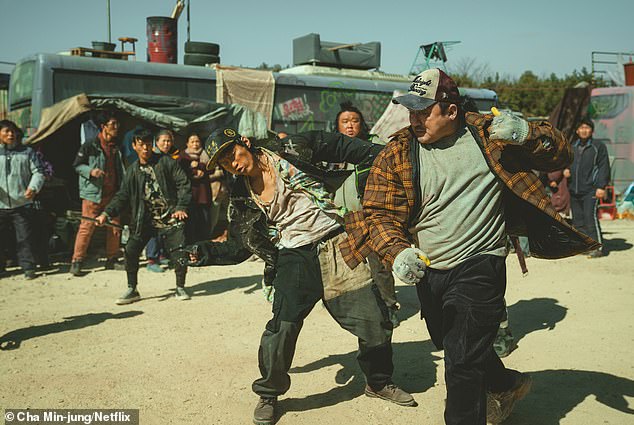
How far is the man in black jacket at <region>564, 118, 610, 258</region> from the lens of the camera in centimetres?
1001

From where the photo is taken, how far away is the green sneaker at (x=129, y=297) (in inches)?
299

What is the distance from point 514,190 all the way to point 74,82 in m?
8.40

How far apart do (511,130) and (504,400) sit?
169 cm

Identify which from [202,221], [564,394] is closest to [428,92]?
[564,394]

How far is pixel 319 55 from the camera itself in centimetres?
1303

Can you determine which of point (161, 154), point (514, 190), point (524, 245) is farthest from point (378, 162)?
point (524, 245)

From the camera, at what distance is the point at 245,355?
5586 millimetres

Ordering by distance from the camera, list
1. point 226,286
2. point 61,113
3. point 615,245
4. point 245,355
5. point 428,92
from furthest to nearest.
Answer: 1. point 615,245
2. point 61,113
3. point 226,286
4. point 245,355
5. point 428,92

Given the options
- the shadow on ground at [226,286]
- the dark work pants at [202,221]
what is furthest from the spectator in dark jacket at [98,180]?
the shadow on ground at [226,286]

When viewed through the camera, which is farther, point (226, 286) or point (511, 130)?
point (226, 286)

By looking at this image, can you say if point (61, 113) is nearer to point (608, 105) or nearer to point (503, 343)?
point (503, 343)

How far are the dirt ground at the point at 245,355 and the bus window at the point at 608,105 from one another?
10077 millimetres

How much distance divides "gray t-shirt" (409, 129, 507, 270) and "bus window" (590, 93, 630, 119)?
51.9 feet

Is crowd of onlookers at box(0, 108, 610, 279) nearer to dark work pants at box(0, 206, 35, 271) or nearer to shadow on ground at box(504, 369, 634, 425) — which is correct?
dark work pants at box(0, 206, 35, 271)
